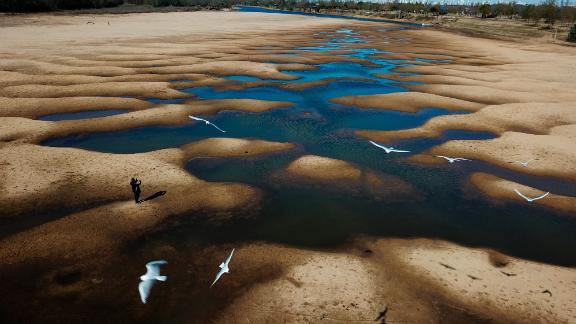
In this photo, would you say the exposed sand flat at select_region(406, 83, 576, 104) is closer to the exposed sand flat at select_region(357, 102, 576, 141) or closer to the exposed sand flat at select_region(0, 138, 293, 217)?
the exposed sand flat at select_region(357, 102, 576, 141)

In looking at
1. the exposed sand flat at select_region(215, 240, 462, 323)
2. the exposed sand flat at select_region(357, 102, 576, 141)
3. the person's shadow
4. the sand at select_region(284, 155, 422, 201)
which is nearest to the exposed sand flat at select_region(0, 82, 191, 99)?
the person's shadow

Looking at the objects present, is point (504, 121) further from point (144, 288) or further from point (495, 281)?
point (144, 288)

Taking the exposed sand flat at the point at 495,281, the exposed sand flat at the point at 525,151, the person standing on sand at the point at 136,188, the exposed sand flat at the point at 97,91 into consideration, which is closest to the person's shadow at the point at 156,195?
the person standing on sand at the point at 136,188

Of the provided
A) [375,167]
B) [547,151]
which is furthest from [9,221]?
[547,151]

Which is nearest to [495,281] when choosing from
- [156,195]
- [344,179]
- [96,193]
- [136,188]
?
[344,179]

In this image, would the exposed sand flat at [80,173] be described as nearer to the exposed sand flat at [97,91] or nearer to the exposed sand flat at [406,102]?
the exposed sand flat at [97,91]
